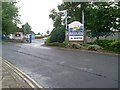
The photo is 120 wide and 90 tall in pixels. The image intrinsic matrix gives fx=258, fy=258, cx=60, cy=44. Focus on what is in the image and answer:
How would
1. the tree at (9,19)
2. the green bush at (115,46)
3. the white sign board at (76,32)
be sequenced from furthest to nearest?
1. the tree at (9,19)
2. the white sign board at (76,32)
3. the green bush at (115,46)

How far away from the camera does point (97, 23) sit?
3155cm

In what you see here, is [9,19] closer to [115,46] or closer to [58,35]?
[58,35]

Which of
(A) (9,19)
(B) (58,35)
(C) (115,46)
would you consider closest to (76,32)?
(B) (58,35)

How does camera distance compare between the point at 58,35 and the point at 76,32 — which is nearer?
the point at 76,32

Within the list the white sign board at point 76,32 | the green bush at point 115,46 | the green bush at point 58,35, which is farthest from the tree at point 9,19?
the green bush at point 115,46

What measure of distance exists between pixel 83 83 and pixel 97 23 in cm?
2287

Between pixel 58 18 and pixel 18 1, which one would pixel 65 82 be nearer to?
pixel 58 18

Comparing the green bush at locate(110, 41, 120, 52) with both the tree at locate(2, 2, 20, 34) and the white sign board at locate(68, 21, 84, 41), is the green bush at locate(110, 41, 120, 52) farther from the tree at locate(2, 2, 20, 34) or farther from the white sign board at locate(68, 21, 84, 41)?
the tree at locate(2, 2, 20, 34)

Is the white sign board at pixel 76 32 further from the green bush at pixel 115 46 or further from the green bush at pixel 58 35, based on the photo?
the green bush at pixel 115 46

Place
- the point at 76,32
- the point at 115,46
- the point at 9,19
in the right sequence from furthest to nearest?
the point at 9,19, the point at 76,32, the point at 115,46

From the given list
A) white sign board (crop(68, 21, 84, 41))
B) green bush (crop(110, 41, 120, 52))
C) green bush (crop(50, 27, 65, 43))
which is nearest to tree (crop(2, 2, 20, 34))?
green bush (crop(50, 27, 65, 43))

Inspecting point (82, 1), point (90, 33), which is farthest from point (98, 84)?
point (82, 1)

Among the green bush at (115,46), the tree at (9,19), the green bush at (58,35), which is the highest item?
the tree at (9,19)

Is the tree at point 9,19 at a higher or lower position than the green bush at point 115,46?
higher
